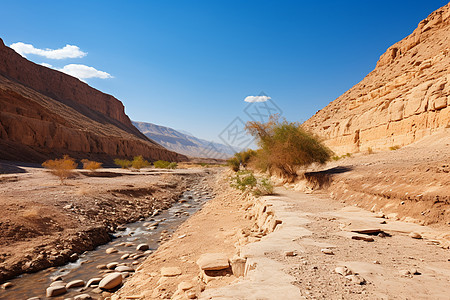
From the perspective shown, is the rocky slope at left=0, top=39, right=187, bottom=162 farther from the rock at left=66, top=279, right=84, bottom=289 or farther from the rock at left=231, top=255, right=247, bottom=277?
the rock at left=231, top=255, right=247, bottom=277

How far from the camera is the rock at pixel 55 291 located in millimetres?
4641

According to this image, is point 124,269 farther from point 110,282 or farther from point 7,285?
point 7,285

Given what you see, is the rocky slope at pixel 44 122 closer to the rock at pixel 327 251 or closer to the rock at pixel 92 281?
the rock at pixel 92 281

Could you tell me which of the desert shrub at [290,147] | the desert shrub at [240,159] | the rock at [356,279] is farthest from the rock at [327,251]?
the desert shrub at [240,159]

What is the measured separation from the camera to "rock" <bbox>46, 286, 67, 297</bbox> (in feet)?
15.2

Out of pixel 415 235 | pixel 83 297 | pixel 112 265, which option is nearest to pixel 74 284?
pixel 83 297

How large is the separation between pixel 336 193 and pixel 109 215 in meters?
9.68

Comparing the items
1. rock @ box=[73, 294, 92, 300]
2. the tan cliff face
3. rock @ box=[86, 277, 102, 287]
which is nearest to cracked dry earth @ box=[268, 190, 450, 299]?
rock @ box=[73, 294, 92, 300]

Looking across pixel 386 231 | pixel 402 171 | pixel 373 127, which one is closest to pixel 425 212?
pixel 386 231

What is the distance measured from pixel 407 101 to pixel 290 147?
13918 millimetres

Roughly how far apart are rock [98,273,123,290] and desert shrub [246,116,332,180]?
11.7 metres

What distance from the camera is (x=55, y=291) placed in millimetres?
4676

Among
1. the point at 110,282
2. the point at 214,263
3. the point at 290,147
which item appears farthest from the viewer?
the point at 290,147

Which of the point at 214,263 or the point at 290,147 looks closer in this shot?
the point at 214,263
